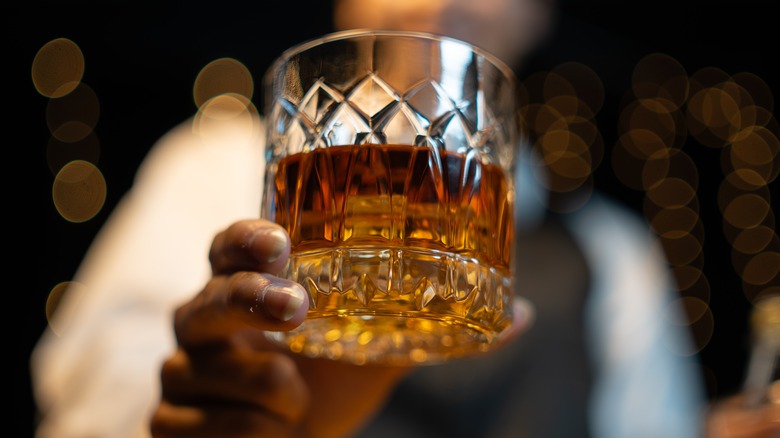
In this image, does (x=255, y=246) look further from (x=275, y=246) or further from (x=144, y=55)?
(x=144, y=55)

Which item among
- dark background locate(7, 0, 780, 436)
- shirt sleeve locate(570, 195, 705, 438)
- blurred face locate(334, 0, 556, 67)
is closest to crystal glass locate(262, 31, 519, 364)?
blurred face locate(334, 0, 556, 67)

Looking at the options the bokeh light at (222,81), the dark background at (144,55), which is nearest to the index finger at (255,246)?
the dark background at (144,55)

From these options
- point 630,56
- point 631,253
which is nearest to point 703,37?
point 630,56

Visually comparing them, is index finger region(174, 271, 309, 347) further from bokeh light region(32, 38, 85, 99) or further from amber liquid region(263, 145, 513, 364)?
bokeh light region(32, 38, 85, 99)

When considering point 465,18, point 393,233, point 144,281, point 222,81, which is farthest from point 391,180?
point 222,81

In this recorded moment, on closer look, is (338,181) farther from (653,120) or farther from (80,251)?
(653,120)

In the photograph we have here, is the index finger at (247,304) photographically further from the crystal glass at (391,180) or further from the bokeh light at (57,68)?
the bokeh light at (57,68)
